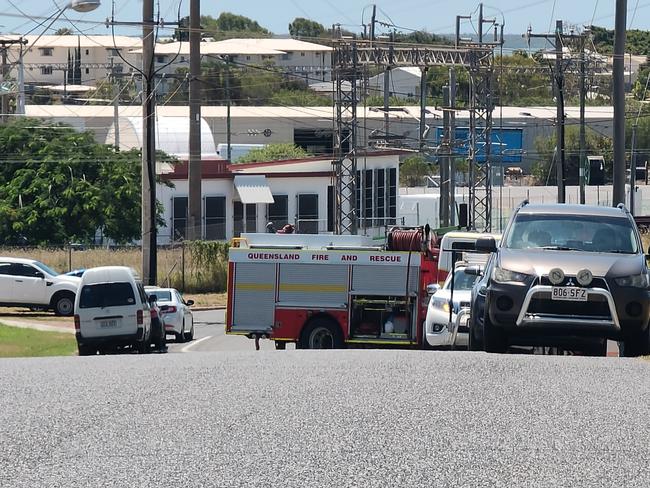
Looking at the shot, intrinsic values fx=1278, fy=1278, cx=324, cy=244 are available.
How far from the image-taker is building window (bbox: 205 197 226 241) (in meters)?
60.4

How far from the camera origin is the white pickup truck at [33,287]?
3984 cm

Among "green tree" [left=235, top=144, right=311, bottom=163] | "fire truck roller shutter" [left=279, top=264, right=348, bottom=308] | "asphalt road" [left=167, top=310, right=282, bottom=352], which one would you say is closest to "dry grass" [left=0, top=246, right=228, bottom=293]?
"asphalt road" [left=167, top=310, right=282, bottom=352]

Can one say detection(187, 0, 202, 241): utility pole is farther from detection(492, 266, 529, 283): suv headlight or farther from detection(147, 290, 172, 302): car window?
detection(492, 266, 529, 283): suv headlight

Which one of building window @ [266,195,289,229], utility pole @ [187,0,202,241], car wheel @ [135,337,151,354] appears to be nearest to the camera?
car wheel @ [135,337,151,354]

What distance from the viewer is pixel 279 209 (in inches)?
2475

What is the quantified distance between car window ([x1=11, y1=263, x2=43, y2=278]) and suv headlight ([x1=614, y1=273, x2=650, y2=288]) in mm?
27450

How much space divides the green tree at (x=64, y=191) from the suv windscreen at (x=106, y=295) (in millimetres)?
26923

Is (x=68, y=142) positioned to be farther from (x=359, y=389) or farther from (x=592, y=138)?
(x=592, y=138)

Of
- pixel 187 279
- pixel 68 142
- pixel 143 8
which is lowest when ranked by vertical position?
pixel 187 279

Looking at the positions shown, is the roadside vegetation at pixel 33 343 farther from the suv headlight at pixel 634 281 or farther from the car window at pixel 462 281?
the suv headlight at pixel 634 281

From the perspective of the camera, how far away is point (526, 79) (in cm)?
13088

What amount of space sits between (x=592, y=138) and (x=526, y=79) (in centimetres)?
3070

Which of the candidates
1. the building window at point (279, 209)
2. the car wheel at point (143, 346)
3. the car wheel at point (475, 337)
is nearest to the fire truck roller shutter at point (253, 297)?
the car wheel at point (143, 346)

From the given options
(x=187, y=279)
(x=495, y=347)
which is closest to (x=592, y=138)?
(x=187, y=279)
